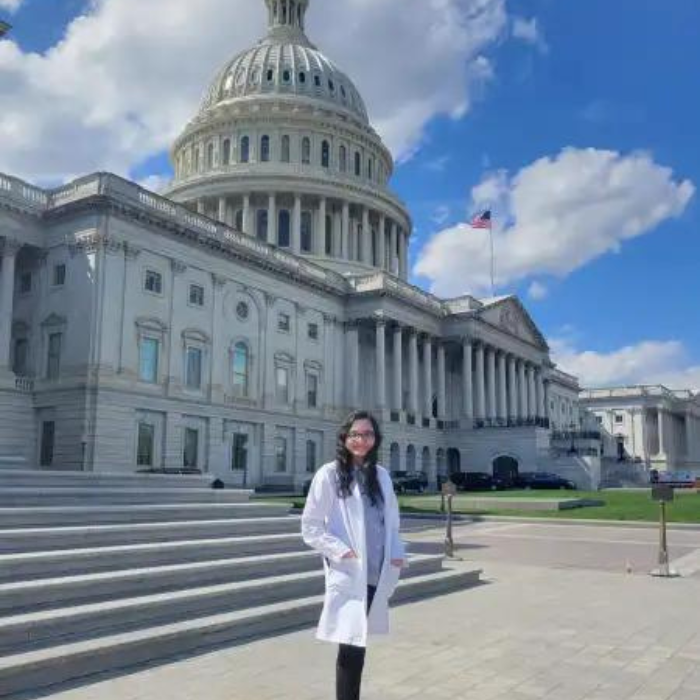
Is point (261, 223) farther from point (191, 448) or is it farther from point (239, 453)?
point (191, 448)

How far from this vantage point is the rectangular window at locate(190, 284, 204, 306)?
179 ft

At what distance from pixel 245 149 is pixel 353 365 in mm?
31687

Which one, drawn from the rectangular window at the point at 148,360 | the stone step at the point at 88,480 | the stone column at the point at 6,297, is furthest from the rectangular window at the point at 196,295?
the stone step at the point at 88,480

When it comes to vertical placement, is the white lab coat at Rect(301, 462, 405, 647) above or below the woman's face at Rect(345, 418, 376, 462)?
below

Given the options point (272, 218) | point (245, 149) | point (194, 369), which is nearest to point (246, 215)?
point (272, 218)

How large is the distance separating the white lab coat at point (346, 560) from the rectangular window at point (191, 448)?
4756 centimetres

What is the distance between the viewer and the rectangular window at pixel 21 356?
163 ft

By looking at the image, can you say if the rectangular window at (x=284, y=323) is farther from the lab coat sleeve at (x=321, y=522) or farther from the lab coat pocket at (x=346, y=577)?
the lab coat pocket at (x=346, y=577)

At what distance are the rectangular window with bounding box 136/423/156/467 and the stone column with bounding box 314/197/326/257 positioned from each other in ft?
124

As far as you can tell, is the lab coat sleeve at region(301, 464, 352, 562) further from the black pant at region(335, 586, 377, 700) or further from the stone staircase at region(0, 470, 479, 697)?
the stone staircase at region(0, 470, 479, 697)

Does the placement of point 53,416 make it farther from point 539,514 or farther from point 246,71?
point 246,71

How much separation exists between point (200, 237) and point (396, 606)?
44629 mm

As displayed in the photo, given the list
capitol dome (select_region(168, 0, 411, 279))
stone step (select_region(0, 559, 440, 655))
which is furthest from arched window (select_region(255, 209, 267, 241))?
stone step (select_region(0, 559, 440, 655))

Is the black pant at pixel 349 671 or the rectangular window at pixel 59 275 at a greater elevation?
the rectangular window at pixel 59 275
